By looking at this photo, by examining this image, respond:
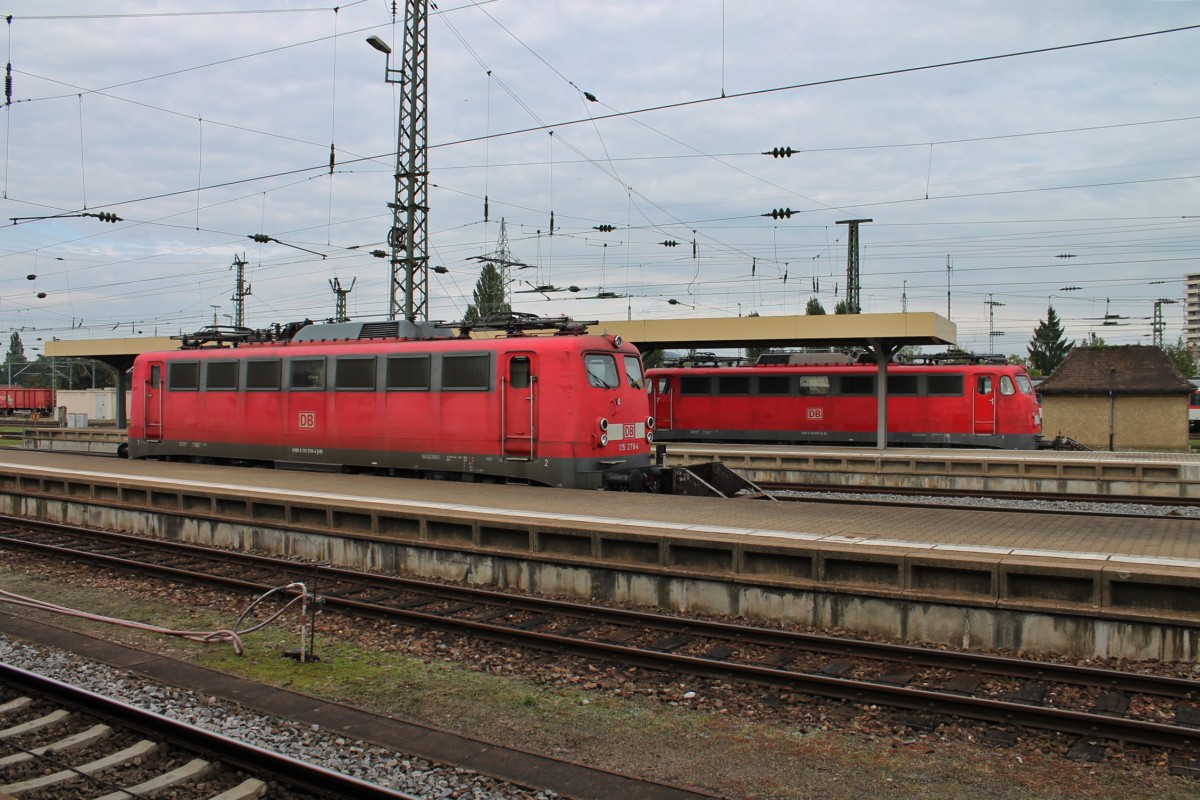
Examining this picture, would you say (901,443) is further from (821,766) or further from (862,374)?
(821,766)

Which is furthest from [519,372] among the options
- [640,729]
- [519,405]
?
[640,729]

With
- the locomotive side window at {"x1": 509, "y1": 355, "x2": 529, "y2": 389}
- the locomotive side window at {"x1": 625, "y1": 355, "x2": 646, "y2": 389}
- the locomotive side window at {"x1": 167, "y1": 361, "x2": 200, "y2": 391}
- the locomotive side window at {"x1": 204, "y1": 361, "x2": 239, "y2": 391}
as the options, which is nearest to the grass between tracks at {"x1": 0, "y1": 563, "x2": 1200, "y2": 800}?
the locomotive side window at {"x1": 509, "y1": 355, "x2": 529, "y2": 389}

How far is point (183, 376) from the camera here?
21016 mm

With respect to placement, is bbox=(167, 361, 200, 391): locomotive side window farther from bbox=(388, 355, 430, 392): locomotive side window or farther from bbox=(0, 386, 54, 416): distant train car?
bbox=(0, 386, 54, 416): distant train car

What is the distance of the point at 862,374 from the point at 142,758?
85.0ft

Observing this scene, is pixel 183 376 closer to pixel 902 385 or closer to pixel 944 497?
pixel 944 497

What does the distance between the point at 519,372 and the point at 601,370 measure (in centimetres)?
145

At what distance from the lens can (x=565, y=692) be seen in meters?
7.65

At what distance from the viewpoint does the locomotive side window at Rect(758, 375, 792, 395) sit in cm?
2995

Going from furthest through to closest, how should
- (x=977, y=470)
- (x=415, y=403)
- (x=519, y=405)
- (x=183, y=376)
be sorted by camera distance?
(x=977, y=470) → (x=183, y=376) → (x=415, y=403) → (x=519, y=405)

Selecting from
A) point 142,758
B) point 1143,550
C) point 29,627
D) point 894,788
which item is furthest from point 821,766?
point 29,627

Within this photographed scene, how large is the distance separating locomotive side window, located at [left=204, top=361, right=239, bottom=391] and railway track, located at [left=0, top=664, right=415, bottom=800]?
13.8 meters

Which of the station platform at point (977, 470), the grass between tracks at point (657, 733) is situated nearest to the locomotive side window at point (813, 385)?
the station platform at point (977, 470)

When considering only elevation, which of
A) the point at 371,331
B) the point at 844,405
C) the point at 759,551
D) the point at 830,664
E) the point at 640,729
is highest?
the point at 371,331
